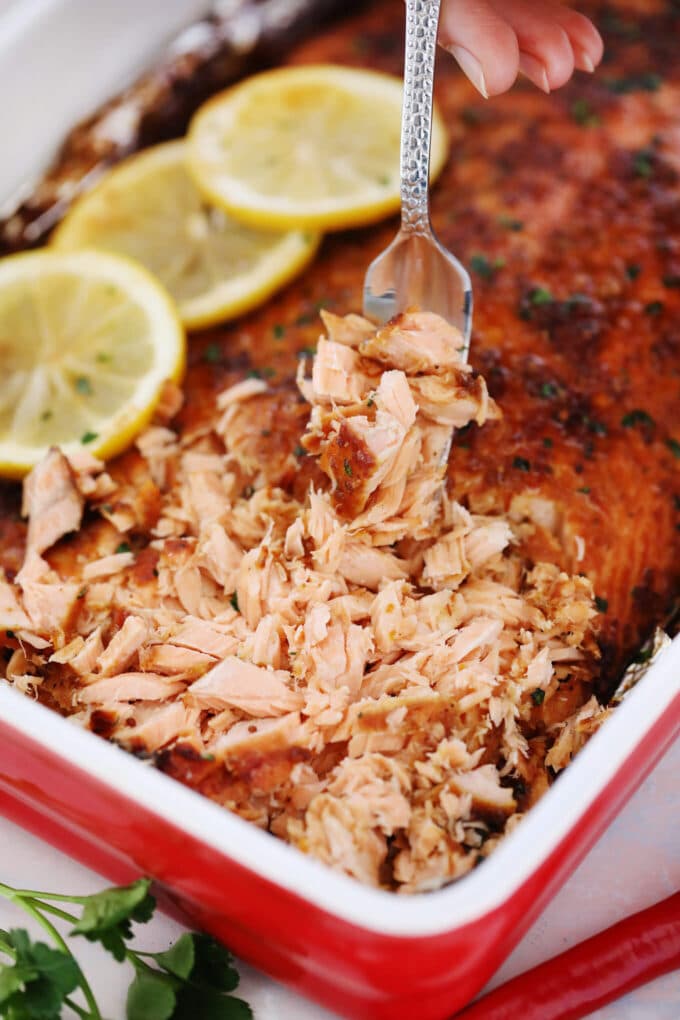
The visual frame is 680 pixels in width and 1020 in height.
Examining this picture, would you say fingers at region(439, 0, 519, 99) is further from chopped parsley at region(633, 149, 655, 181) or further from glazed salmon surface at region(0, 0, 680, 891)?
chopped parsley at region(633, 149, 655, 181)

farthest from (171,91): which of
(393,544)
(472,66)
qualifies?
(393,544)

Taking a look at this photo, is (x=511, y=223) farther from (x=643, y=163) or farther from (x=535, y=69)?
(x=535, y=69)

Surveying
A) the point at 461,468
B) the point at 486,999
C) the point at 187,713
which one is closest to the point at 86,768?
the point at 187,713

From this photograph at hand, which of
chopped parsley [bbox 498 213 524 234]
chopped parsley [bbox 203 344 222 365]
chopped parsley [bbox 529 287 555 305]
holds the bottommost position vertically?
chopped parsley [bbox 529 287 555 305]

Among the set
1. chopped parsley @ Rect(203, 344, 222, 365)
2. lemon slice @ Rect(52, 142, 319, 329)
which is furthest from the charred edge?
chopped parsley @ Rect(203, 344, 222, 365)

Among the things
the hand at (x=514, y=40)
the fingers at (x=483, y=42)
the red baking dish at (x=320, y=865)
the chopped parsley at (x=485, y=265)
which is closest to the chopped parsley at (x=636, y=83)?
the chopped parsley at (x=485, y=265)

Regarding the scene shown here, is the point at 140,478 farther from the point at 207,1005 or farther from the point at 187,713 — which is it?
the point at 207,1005
